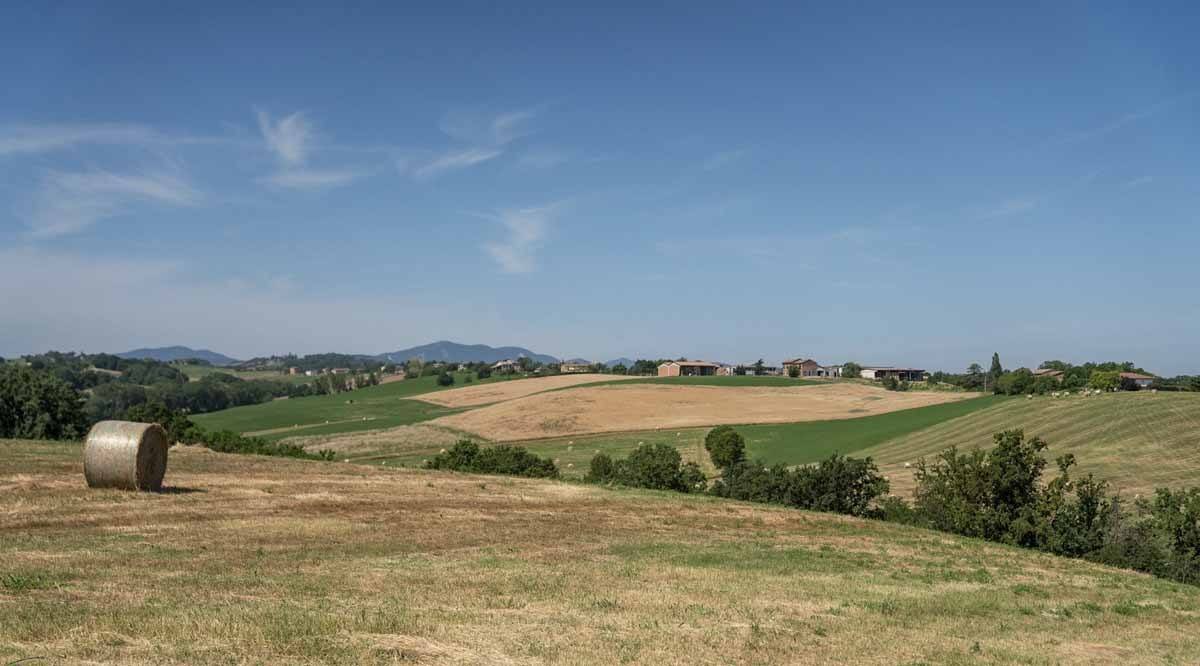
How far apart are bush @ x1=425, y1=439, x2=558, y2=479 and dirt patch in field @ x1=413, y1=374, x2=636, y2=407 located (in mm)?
74054

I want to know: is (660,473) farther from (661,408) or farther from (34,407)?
(661,408)

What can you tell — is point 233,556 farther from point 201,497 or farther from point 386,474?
point 386,474

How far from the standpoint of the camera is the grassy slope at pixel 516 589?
11.0 m

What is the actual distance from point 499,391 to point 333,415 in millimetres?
26994

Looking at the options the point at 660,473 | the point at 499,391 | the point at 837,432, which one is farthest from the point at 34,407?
the point at 499,391

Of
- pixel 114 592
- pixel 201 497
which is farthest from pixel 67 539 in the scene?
pixel 201 497

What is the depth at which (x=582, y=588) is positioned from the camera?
1542 cm

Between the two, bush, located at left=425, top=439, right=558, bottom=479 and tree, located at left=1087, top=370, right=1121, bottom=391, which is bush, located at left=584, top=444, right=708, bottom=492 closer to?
bush, located at left=425, top=439, right=558, bottom=479

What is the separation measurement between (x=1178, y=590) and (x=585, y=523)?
15.2 metres

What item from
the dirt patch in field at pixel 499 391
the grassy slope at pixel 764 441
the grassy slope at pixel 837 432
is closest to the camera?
the grassy slope at pixel 764 441

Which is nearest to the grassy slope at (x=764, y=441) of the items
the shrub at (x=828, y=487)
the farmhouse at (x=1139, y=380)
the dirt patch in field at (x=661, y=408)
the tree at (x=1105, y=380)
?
the dirt patch in field at (x=661, y=408)

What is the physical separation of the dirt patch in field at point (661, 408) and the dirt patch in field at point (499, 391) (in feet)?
38.8

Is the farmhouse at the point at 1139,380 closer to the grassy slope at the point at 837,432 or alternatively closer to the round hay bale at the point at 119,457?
the grassy slope at the point at 837,432

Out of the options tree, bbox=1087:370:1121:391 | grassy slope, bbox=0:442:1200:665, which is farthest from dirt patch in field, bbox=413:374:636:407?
grassy slope, bbox=0:442:1200:665
